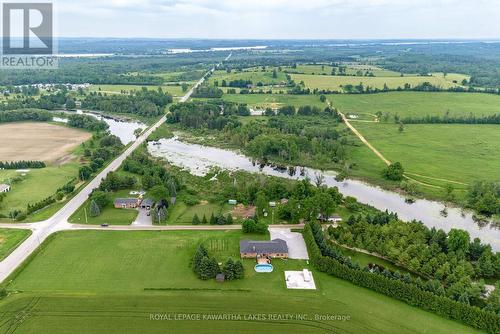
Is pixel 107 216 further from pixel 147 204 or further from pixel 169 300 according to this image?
pixel 169 300

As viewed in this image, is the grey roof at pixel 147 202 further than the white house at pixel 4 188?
No

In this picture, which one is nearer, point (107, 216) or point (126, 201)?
point (107, 216)

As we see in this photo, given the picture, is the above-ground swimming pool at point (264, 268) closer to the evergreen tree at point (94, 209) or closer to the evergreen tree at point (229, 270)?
the evergreen tree at point (229, 270)

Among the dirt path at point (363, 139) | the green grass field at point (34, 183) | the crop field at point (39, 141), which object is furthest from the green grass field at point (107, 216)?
the dirt path at point (363, 139)

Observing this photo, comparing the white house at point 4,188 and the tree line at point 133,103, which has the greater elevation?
the tree line at point 133,103

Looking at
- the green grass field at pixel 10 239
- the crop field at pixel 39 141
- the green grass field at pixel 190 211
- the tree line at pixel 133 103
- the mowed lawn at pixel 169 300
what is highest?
the tree line at pixel 133 103

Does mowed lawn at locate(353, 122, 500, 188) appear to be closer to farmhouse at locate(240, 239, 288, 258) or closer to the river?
the river

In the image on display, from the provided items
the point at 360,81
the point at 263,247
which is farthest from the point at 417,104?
the point at 263,247

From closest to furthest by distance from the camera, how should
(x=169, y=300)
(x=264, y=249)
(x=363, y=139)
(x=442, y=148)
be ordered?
(x=169, y=300) → (x=264, y=249) → (x=442, y=148) → (x=363, y=139)
